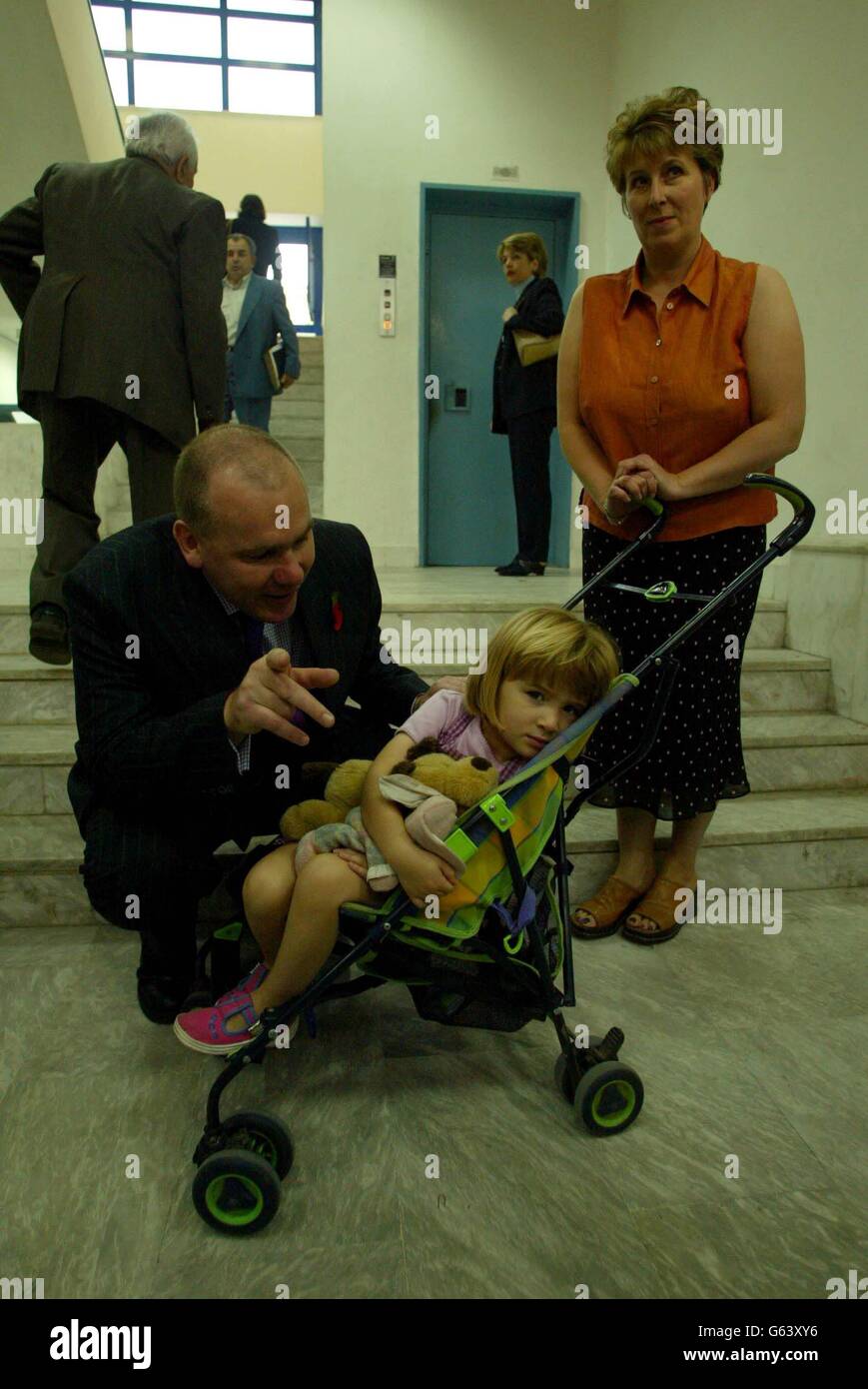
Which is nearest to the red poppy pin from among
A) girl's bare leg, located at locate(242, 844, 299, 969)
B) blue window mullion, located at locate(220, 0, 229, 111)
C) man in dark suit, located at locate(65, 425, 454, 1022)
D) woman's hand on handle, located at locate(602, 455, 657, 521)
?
man in dark suit, located at locate(65, 425, 454, 1022)

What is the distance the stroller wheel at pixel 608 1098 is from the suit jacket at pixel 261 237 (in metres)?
5.28

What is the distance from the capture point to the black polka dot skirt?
1943mm

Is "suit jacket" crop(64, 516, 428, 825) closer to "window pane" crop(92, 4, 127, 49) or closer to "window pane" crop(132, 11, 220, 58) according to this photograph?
"window pane" crop(92, 4, 127, 49)

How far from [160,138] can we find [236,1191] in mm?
2569

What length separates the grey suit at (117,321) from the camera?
8.14ft

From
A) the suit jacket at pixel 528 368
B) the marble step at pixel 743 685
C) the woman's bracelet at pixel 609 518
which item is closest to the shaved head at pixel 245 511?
the woman's bracelet at pixel 609 518

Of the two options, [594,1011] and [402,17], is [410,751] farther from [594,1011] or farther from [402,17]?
[402,17]

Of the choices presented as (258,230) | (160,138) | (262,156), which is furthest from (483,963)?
(262,156)

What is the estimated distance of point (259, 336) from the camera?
185 inches

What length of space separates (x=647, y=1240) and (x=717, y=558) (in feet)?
4.17

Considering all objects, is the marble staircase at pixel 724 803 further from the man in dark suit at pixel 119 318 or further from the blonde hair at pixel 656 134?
the blonde hair at pixel 656 134

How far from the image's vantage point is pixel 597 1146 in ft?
4.78

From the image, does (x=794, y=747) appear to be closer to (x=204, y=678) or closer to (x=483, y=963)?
(x=483, y=963)
